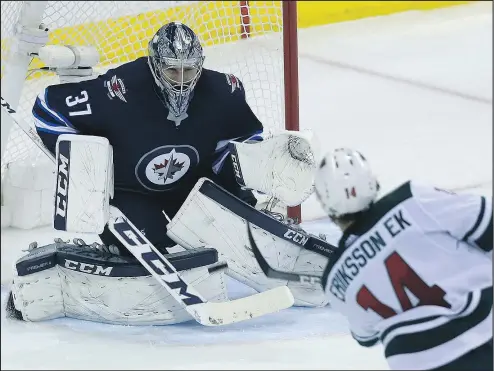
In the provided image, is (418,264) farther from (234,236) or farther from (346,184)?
(234,236)

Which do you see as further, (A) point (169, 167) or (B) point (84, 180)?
(A) point (169, 167)

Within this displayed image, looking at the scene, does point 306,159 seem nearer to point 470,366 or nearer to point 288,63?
point 288,63

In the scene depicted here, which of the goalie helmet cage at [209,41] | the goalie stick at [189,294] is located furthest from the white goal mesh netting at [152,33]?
the goalie stick at [189,294]

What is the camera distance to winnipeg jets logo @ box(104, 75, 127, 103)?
8.02ft

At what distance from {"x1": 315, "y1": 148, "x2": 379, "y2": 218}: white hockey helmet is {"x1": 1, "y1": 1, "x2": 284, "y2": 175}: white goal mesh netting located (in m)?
1.34

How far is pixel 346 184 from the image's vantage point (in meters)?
1.72

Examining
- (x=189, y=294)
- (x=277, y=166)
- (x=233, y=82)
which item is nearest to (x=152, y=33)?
(x=233, y=82)

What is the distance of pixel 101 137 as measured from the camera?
7.77 ft

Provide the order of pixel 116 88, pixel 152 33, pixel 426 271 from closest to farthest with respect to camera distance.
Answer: pixel 426 271
pixel 116 88
pixel 152 33

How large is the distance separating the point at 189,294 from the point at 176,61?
545 millimetres

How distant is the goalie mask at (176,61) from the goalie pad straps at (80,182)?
21 centimetres

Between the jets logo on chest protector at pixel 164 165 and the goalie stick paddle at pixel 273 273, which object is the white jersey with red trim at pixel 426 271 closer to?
the goalie stick paddle at pixel 273 273

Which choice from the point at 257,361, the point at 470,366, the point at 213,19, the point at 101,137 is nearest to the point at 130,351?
the point at 257,361

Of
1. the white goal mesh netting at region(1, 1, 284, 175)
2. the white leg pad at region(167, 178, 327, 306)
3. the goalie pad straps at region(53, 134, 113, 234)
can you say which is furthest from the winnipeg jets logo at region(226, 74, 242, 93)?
the white goal mesh netting at region(1, 1, 284, 175)
